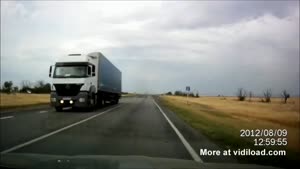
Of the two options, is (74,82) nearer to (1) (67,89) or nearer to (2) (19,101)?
(1) (67,89)


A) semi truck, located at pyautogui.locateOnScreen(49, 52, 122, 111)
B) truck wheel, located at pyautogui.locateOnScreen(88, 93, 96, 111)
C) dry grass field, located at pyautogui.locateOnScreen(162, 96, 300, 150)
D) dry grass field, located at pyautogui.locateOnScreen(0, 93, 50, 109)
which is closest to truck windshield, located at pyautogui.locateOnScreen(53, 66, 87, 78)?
semi truck, located at pyautogui.locateOnScreen(49, 52, 122, 111)

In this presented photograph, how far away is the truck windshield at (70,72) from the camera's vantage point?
3064 centimetres

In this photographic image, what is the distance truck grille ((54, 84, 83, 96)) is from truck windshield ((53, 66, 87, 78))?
67 cm

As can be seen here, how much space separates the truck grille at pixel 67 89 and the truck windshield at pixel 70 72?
0.67 m

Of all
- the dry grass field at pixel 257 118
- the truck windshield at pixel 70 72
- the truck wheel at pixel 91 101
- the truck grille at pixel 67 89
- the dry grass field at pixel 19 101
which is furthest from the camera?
the dry grass field at pixel 19 101

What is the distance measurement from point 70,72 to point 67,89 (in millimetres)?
1230

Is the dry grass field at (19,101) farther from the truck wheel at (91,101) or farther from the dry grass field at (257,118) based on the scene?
the dry grass field at (257,118)

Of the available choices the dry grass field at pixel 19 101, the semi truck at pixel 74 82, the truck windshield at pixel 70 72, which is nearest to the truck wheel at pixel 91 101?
the semi truck at pixel 74 82

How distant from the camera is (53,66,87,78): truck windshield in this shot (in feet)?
101

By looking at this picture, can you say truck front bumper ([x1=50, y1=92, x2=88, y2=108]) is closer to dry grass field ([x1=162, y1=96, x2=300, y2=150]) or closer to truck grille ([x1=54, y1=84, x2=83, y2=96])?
truck grille ([x1=54, y1=84, x2=83, y2=96])

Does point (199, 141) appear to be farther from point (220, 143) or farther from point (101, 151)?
point (101, 151)

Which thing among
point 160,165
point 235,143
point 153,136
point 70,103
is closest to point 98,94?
point 70,103

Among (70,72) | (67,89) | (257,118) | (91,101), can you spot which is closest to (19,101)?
(91,101)

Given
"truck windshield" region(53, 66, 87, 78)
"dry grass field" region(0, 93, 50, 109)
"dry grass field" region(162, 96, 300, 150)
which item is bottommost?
"dry grass field" region(162, 96, 300, 150)
